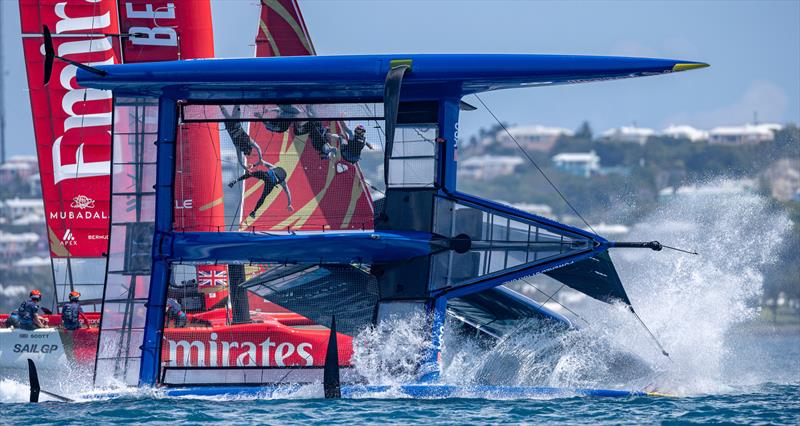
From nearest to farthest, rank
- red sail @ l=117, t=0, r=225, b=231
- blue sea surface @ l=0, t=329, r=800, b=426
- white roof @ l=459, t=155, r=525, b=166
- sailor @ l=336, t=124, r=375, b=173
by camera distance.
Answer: blue sea surface @ l=0, t=329, r=800, b=426
red sail @ l=117, t=0, r=225, b=231
sailor @ l=336, t=124, r=375, b=173
white roof @ l=459, t=155, r=525, b=166

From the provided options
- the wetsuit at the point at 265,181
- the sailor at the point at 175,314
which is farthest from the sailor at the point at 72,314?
the wetsuit at the point at 265,181

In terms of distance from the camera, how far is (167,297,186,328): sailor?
17.8 meters

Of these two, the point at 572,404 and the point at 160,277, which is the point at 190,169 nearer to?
the point at 160,277

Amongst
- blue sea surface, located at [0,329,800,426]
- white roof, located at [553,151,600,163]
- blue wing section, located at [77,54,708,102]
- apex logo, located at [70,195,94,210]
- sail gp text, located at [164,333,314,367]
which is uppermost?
white roof, located at [553,151,600,163]

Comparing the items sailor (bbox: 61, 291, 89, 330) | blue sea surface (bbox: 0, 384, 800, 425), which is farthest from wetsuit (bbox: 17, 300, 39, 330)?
blue sea surface (bbox: 0, 384, 800, 425)

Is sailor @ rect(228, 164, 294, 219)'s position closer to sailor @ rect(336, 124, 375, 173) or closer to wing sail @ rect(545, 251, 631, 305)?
sailor @ rect(336, 124, 375, 173)

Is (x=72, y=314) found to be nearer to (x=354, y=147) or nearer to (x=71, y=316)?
(x=71, y=316)

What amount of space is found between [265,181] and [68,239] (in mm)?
6716

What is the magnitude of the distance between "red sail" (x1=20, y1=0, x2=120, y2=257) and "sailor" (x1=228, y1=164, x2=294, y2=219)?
19.6 ft

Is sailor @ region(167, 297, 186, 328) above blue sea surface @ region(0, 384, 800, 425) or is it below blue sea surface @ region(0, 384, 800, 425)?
above

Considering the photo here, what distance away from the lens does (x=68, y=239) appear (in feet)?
75.5

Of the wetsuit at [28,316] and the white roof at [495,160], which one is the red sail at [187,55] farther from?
the white roof at [495,160]

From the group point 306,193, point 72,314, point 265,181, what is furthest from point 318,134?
point 72,314

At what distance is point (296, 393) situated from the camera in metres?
17.0
